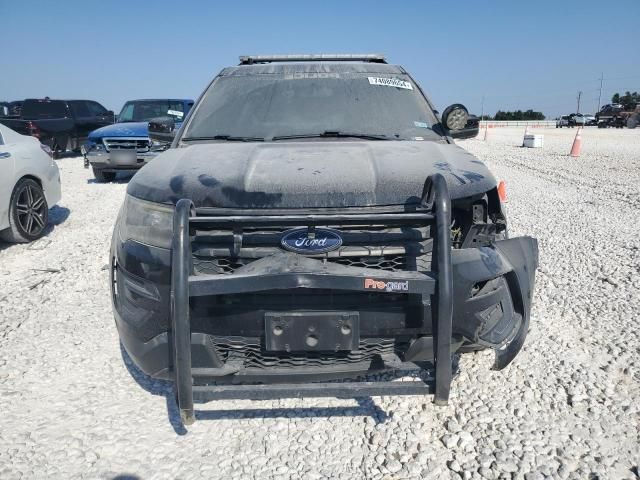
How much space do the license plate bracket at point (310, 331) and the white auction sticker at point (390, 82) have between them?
7.51ft

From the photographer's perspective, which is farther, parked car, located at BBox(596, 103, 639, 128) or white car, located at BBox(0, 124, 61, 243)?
parked car, located at BBox(596, 103, 639, 128)

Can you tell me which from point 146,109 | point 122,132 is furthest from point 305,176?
point 146,109

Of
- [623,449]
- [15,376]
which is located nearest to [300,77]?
[15,376]

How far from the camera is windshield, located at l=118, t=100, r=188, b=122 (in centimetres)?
1251

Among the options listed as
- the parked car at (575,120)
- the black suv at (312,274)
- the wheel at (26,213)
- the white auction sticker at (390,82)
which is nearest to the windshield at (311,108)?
the white auction sticker at (390,82)

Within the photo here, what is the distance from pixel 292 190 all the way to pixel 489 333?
1143mm

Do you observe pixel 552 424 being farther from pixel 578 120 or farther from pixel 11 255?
pixel 578 120

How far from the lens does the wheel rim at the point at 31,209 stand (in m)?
6.10

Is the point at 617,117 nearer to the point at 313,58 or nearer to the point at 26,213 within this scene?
the point at 313,58

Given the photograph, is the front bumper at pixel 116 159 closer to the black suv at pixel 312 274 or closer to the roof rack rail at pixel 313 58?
the roof rack rail at pixel 313 58

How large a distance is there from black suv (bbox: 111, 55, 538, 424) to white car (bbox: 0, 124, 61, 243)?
4.05 meters

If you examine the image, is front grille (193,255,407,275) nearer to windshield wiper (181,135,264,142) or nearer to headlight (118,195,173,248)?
headlight (118,195,173,248)

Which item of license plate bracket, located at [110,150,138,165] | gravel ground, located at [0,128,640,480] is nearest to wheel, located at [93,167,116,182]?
license plate bracket, located at [110,150,138,165]

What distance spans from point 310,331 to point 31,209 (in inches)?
216
